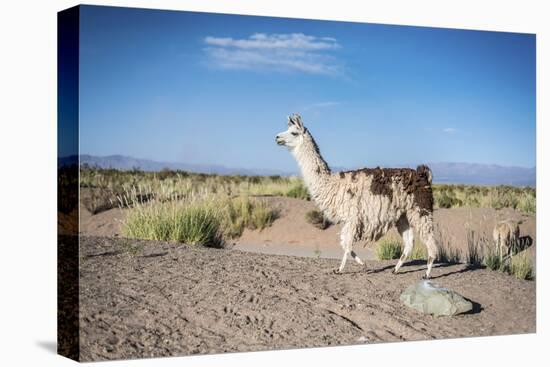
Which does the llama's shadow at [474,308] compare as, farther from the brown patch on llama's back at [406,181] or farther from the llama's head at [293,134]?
the llama's head at [293,134]

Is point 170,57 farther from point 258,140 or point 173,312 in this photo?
point 173,312

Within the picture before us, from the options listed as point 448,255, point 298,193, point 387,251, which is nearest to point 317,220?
point 387,251

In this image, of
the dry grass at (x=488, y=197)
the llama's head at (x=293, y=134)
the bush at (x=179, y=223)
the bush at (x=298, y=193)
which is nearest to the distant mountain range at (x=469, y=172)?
the dry grass at (x=488, y=197)

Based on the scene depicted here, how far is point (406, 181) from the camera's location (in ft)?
38.3

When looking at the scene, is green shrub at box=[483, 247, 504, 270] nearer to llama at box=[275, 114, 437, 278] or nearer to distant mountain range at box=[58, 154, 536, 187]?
distant mountain range at box=[58, 154, 536, 187]

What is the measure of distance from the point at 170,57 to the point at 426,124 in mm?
3877

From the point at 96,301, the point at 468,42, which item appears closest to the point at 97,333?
the point at 96,301

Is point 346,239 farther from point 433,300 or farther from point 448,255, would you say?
point 448,255

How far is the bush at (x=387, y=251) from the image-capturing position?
13.0m

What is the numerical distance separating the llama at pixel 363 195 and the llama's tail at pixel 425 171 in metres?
0.02

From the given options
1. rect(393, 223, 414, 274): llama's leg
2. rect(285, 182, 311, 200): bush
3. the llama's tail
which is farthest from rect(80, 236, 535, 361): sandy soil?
rect(285, 182, 311, 200): bush

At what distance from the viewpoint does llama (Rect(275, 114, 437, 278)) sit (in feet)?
37.2

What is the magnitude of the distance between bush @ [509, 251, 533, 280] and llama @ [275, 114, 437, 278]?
5.29 feet

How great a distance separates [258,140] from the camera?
1211cm
